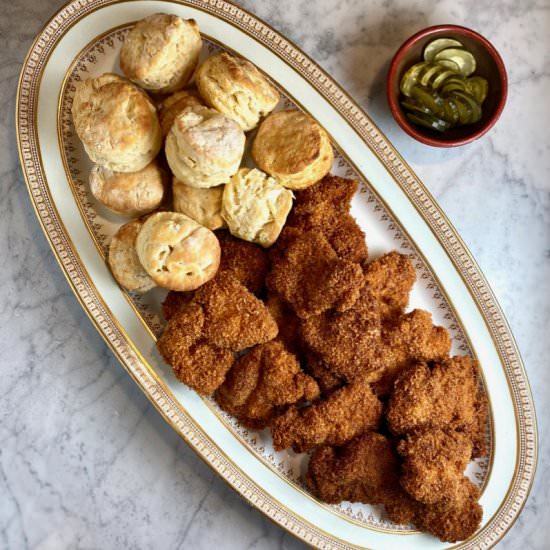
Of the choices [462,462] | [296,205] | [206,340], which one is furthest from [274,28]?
[462,462]

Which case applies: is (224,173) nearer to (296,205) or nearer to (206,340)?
(296,205)

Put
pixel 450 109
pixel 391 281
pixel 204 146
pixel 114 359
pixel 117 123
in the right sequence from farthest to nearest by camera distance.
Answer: pixel 114 359 < pixel 391 281 < pixel 450 109 < pixel 117 123 < pixel 204 146

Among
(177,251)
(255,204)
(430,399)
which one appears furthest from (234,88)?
(430,399)

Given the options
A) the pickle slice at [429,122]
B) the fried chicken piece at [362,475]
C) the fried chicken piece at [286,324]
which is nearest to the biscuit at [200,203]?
the fried chicken piece at [286,324]

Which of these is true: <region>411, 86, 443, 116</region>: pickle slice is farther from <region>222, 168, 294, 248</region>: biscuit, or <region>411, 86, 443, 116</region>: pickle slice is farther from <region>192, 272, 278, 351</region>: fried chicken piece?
<region>192, 272, 278, 351</region>: fried chicken piece

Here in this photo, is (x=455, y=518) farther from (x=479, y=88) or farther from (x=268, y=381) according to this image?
(x=479, y=88)

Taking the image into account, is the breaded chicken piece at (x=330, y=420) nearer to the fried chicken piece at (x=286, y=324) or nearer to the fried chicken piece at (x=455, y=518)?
the fried chicken piece at (x=286, y=324)
